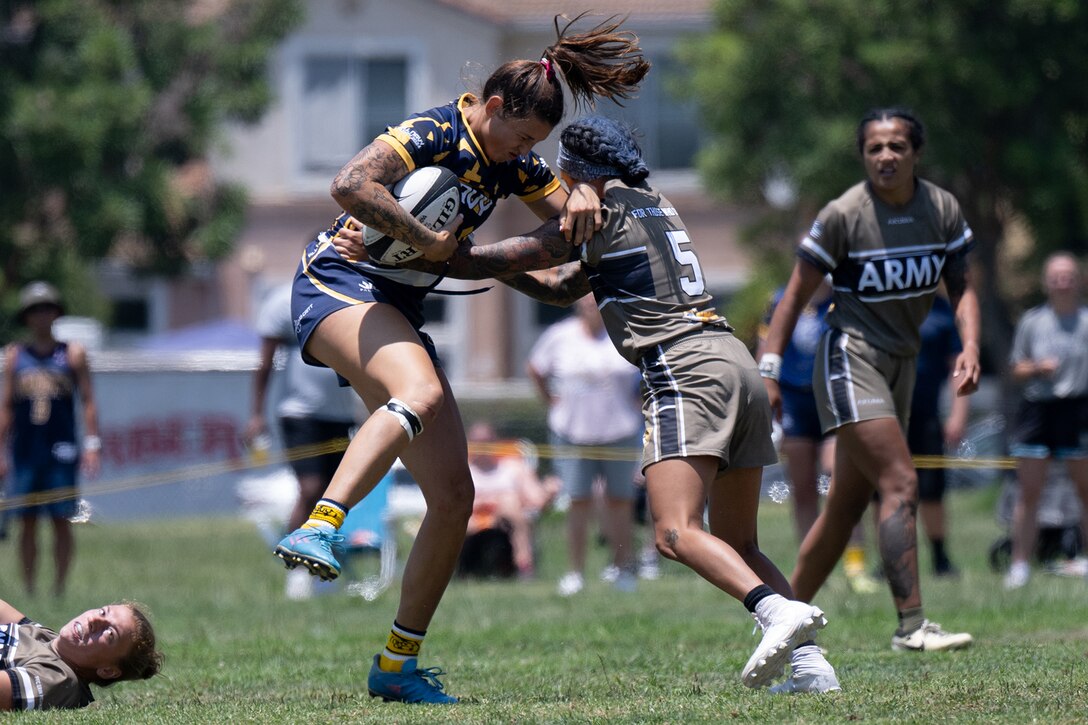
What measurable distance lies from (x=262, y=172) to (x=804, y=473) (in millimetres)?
19593

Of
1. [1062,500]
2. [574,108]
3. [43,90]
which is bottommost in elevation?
[1062,500]

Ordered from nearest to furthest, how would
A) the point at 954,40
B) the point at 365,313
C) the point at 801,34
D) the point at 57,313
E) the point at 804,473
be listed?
1. the point at 365,313
2. the point at 804,473
3. the point at 57,313
4. the point at 954,40
5. the point at 801,34

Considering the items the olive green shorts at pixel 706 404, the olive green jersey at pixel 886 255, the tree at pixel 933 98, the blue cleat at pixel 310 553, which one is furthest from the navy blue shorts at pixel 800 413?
the tree at pixel 933 98

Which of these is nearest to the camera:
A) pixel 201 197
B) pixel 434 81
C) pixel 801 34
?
pixel 801 34

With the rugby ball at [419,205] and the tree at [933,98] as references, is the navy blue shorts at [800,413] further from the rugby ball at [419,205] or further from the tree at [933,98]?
the tree at [933,98]

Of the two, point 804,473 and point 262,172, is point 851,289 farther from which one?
point 262,172

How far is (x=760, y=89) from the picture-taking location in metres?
20.4

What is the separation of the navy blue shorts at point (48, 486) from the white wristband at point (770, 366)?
660 cm

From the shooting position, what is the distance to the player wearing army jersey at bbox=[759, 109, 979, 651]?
662 cm

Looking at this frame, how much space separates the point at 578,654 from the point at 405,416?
2172 mm

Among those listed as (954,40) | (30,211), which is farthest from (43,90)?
(954,40)

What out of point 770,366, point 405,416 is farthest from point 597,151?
point 770,366

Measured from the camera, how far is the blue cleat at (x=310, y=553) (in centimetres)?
480

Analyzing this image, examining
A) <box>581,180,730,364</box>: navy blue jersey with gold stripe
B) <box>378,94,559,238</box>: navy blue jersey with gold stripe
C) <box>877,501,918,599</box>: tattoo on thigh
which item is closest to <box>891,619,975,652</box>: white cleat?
<box>877,501,918,599</box>: tattoo on thigh
